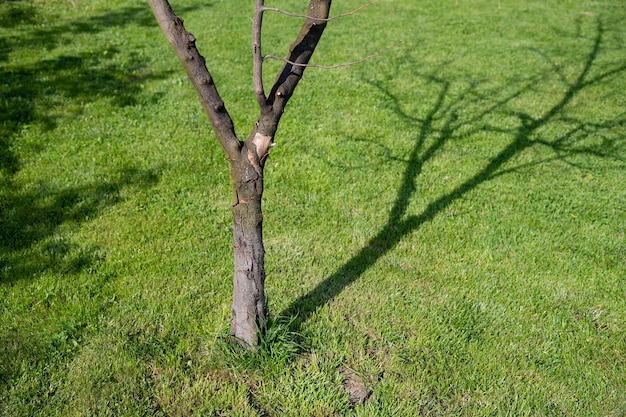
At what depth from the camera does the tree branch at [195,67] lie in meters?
3.08

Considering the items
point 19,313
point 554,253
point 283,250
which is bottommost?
point 554,253

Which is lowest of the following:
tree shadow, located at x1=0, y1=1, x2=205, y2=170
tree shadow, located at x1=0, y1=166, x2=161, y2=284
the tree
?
tree shadow, located at x1=0, y1=166, x2=161, y2=284

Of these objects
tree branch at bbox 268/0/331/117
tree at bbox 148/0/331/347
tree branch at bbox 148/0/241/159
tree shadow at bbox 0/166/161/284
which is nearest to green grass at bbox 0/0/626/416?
tree shadow at bbox 0/166/161/284

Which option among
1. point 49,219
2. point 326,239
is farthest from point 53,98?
point 326,239

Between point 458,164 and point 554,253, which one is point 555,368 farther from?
point 458,164

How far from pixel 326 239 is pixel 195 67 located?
9.26 ft

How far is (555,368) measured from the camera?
424 centimetres

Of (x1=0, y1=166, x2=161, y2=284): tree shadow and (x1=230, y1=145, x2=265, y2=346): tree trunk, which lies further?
(x1=0, y1=166, x2=161, y2=284): tree shadow

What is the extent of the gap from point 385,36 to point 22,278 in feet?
32.5

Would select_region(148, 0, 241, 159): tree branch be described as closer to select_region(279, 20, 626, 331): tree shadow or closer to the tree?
the tree

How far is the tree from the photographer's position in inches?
124

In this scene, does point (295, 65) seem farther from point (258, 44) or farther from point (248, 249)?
point (248, 249)

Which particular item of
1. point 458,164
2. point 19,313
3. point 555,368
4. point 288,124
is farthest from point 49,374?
point 458,164

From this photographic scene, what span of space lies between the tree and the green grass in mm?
405
